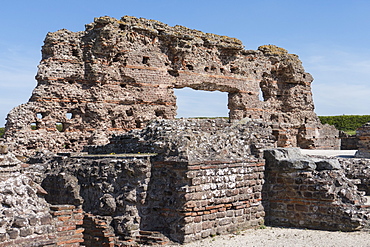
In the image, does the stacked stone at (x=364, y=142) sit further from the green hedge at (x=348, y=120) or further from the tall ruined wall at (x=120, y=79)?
the green hedge at (x=348, y=120)

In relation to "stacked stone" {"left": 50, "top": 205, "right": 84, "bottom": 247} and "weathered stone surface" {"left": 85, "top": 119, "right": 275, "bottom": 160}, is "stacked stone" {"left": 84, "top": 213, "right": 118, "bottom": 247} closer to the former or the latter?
"stacked stone" {"left": 50, "top": 205, "right": 84, "bottom": 247}

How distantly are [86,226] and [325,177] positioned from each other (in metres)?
4.44

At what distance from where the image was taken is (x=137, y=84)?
16.0 meters

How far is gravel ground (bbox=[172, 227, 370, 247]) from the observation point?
6.76m

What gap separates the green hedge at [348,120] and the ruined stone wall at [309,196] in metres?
25.6

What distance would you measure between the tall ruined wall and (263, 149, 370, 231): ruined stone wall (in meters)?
7.61

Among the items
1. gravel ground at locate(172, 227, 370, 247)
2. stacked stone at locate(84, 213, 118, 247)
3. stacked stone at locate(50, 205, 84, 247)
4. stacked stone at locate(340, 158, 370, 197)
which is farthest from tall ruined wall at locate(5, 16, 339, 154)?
gravel ground at locate(172, 227, 370, 247)

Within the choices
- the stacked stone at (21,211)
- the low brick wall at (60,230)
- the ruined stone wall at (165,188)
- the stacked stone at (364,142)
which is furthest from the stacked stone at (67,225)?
the stacked stone at (364,142)

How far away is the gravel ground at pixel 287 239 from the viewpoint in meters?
6.76

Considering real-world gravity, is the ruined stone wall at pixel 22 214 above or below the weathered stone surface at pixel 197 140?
Result: below

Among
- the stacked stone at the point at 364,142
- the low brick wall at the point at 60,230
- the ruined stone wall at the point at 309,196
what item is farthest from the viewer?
the stacked stone at the point at 364,142

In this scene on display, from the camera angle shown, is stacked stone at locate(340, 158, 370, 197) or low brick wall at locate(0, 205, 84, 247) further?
stacked stone at locate(340, 158, 370, 197)

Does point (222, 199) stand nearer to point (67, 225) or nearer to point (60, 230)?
point (67, 225)

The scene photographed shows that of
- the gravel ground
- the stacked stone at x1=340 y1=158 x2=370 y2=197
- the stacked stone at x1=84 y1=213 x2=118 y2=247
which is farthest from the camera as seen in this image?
the stacked stone at x1=340 y1=158 x2=370 y2=197
